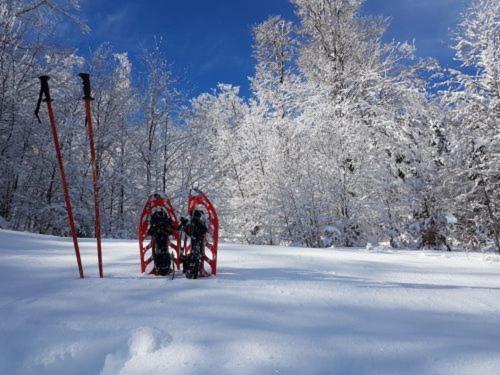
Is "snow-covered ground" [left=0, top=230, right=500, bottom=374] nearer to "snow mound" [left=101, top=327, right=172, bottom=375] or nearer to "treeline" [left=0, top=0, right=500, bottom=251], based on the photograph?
"snow mound" [left=101, top=327, right=172, bottom=375]

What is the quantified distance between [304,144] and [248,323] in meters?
10.1

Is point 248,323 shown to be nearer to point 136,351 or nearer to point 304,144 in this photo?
point 136,351

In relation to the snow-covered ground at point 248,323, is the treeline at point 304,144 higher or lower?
higher

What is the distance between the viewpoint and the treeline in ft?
32.0

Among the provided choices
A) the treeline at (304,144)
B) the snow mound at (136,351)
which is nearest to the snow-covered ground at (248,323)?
the snow mound at (136,351)

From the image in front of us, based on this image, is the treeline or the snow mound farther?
the treeline

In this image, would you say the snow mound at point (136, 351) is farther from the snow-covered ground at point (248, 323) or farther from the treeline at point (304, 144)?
the treeline at point (304, 144)

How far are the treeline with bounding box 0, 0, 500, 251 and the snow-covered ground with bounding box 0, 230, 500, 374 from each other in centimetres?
734

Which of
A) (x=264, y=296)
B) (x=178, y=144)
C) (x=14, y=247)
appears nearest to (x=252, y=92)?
(x=178, y=144)

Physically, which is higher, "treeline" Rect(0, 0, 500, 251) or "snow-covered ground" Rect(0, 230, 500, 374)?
"treeline" Rect(0, 0, 500, 251)

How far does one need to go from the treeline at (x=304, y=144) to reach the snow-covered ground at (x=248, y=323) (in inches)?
289

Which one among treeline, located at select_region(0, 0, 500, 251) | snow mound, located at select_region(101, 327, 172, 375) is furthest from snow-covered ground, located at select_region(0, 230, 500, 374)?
treeline, located at select_region(0, 0, 500, 251)

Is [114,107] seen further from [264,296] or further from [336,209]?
[264,296]

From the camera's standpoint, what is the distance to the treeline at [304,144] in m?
9.75
